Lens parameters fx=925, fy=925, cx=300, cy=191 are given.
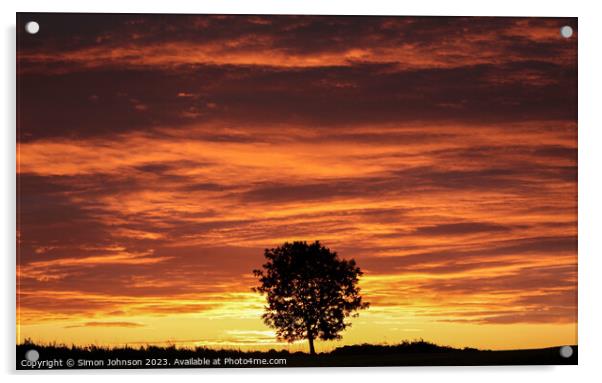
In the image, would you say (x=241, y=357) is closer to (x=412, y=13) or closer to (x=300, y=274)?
(x=300, y=274)

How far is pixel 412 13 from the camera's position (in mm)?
8820

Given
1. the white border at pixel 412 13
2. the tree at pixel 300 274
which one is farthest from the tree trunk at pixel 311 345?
the white border at pixel 412 13

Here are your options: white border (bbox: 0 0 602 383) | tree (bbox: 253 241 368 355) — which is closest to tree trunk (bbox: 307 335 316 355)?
tree (bbox: 253 241 368 355)

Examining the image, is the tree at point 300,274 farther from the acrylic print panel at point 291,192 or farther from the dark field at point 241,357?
the dark field at point 241,357

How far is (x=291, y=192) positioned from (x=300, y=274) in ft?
2.56

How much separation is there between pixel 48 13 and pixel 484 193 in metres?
4.40

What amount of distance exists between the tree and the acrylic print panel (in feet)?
0.06

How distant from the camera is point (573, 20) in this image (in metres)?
8.90

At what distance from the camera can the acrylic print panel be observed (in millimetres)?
8445

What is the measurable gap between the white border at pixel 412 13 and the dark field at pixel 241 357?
7 centimetres

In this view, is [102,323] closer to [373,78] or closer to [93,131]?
[93,131]

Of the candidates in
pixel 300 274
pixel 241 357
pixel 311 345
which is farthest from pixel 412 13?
pixel 241 357
